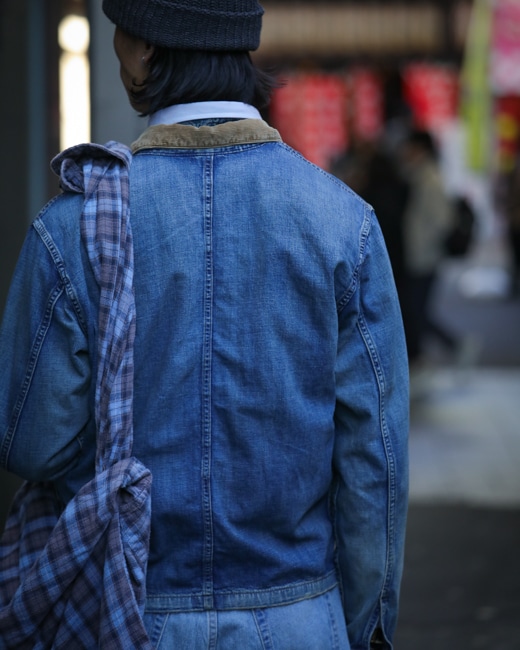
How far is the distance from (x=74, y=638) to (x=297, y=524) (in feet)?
1.46

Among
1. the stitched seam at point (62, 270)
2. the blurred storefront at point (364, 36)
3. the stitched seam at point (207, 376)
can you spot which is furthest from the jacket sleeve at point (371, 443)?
the blurred storefront at point (364, 36)

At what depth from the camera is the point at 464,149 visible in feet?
60.3

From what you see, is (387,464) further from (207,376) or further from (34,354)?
(34,354)

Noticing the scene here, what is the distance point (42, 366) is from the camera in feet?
6.00

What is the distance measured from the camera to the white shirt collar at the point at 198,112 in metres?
1.90

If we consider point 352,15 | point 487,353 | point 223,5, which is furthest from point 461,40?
point 223,5

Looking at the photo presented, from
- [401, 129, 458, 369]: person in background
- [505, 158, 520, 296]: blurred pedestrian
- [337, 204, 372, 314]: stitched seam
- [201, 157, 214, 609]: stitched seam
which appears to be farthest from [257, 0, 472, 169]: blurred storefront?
[201, 157, 214, 609]: stitched seam

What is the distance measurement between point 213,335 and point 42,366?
302 millimetres

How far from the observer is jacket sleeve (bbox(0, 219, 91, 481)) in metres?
1.83

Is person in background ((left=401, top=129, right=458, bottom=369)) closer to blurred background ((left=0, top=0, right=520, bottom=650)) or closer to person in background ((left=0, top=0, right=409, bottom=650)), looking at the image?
blurred background ((left=0, top=0, right=520, bottom=650))

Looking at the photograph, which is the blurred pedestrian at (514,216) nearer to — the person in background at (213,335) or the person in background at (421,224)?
the person in background at (421,224)

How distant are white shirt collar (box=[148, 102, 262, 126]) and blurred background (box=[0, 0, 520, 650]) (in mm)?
215

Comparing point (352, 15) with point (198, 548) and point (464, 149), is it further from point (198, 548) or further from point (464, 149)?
point (198, 548)

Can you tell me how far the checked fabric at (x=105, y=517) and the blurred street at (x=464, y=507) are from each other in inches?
95.9
